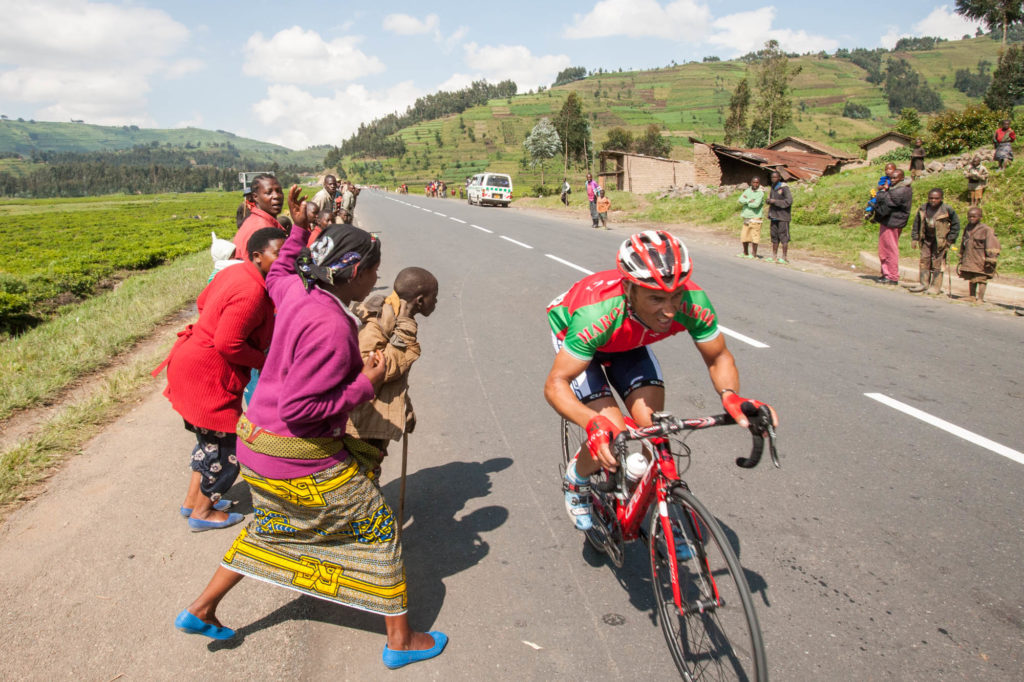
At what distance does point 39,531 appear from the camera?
12.6 feet

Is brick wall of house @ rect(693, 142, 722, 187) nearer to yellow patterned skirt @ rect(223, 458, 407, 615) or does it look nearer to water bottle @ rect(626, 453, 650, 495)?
water bottle @ rect(626, 453, 650, 495)

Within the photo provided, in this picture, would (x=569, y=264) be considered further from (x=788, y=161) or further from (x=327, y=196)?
(x=788, y=161)

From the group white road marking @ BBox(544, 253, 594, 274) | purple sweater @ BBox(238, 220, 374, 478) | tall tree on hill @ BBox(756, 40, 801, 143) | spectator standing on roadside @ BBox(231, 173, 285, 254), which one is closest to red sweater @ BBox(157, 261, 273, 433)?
purple sweater @ BBox(238, 220, 374, 478)

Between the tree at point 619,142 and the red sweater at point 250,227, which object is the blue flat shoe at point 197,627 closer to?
the red sweater at point 250,227

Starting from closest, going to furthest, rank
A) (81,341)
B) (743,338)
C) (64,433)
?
(64,433), (743,338), (81,341)

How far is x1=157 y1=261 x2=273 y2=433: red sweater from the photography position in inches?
137

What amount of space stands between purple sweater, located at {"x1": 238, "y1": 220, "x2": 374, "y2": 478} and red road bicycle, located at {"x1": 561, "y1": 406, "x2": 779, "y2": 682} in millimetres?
1058

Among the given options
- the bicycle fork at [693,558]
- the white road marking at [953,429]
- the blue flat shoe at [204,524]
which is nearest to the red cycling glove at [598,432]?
the bicycle fork at [693,558]

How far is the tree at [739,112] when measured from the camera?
6744cm

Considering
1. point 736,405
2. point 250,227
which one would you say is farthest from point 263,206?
point 736,405

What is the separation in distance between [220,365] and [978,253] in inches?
400

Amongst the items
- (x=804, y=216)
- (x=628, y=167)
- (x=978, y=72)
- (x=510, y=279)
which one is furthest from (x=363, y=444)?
(x=978, y=72)

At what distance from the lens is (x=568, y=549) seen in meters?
3.51

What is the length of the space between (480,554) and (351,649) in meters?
0.89
